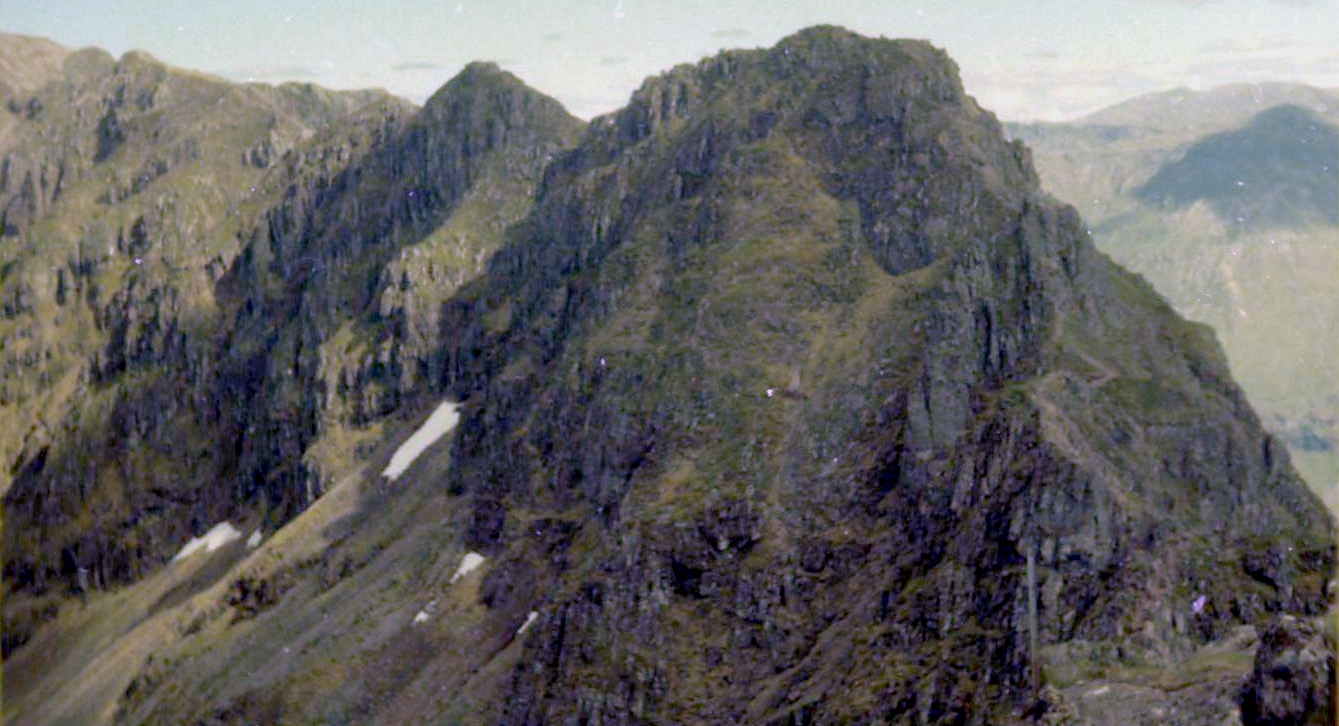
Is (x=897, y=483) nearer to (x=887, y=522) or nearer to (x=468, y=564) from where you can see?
(x=887, y=522)

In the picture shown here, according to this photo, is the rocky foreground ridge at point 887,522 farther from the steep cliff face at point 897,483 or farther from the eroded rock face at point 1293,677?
the steep cliff face at point 897,483

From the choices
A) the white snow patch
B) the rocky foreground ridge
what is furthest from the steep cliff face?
the white snow patch

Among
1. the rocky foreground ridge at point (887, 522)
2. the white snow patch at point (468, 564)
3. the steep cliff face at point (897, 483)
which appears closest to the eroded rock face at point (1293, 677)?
the rocky foreground ridge at point (887, 522)

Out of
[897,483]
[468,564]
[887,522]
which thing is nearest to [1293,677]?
[887,522]

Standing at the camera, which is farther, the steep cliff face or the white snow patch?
the white snow patch

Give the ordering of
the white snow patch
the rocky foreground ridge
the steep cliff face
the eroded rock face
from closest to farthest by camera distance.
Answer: the eroded rock face < the rocky foreground ridge < the steep cliff face < the white snow patch

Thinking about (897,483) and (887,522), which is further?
(897,483)

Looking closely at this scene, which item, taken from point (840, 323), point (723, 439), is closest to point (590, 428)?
point (723, 439)

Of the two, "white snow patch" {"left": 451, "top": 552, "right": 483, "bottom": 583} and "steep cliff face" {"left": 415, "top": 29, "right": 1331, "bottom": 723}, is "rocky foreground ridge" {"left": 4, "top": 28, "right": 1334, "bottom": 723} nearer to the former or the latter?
"steep cliff face" {"left": 415, "top": 29, "right": 1331, "bottom": 723}
